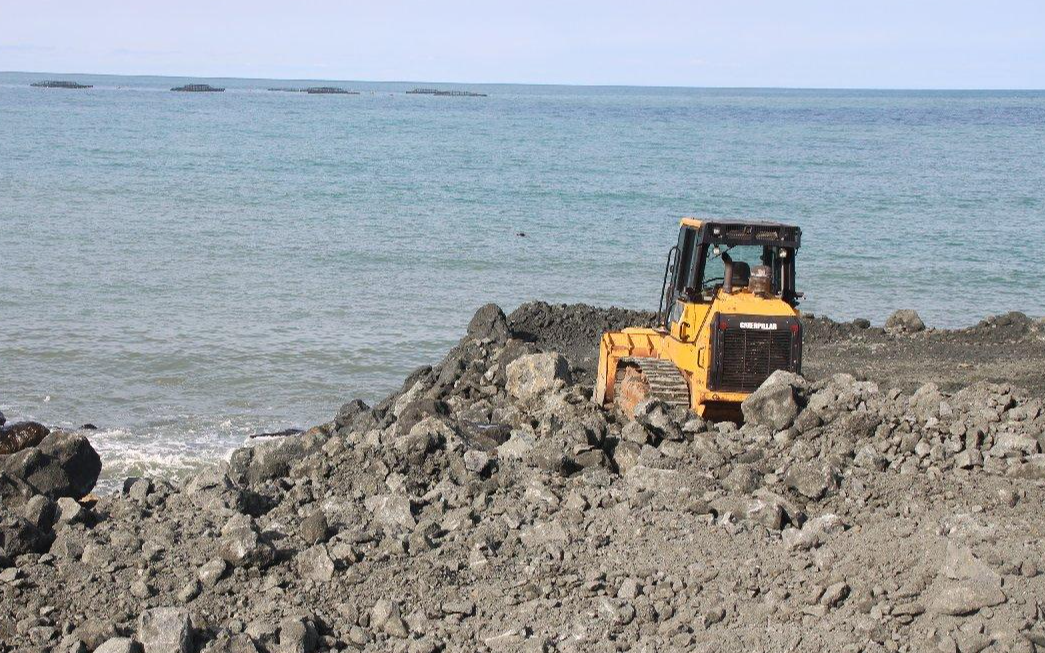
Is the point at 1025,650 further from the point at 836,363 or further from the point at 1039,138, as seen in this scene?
the point at 1039,138

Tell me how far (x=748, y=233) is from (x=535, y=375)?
3528mm

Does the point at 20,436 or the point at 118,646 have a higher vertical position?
the point at 118,646

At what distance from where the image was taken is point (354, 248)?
1185 inches

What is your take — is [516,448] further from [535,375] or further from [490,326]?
[490,326]

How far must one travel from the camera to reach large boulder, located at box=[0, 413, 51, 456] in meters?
13.1

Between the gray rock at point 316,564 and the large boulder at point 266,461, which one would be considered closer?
the gray rock at point 316,564

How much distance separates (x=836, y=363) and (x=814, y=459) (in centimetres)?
766

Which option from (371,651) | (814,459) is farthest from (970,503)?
(371,651)

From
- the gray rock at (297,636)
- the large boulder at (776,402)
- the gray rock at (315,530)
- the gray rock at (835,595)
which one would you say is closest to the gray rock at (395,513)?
the gray rock at (315,530)

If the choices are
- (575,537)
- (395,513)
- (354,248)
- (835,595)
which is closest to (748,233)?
(575,537)

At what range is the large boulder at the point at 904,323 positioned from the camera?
2003 centimetres

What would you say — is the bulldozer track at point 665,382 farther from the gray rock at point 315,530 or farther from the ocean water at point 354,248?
the ocean water at point 354,248

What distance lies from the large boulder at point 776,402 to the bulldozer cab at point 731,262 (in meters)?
1.00

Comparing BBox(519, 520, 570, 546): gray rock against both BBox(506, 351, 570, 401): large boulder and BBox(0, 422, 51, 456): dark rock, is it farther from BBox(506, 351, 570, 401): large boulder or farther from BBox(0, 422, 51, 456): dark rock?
BBox(0, 422, 51, 456): dark rock
